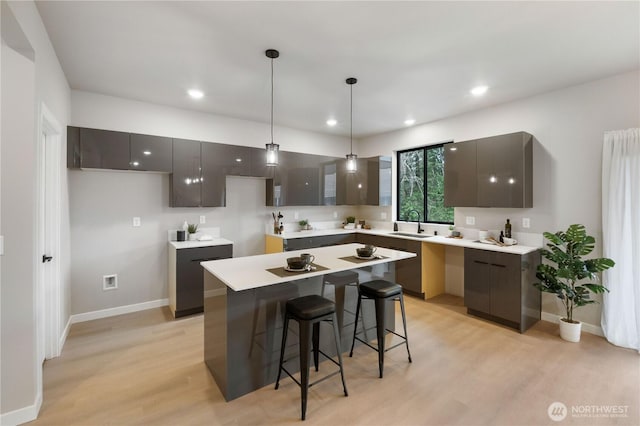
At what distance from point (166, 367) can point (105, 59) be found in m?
2.84

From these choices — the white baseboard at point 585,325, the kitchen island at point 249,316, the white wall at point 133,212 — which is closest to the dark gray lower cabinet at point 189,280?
the white wall at point 133,212

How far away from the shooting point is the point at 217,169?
160 inches

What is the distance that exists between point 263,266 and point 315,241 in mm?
2303

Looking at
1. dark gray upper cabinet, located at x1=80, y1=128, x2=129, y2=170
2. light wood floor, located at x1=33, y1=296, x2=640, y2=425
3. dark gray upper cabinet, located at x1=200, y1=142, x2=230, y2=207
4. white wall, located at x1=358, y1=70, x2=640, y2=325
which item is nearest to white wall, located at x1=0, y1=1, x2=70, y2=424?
light wood floor, located at x1=33, y1=296, x2=640, y2=425

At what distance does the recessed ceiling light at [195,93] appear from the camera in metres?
3.40

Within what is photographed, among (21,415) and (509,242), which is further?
(509,242)

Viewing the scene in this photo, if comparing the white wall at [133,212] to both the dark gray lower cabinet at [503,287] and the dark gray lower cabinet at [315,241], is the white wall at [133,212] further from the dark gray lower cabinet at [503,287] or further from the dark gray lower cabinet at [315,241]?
the dark gray lower cabinet at [503,287]

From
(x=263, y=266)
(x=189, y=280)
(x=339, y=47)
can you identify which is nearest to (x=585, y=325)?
(x=263, y=266)

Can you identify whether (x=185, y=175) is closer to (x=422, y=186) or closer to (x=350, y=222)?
(x=350, y=222)

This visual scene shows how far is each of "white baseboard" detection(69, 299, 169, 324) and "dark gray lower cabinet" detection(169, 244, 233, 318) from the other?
15.7 inches

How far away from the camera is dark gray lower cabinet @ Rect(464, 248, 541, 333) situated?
318 centimetres

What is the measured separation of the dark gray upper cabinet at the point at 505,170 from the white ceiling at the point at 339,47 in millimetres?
579

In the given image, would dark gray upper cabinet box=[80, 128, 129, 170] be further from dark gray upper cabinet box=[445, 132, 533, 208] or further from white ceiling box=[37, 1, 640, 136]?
dark gray upper cabinet box=[445, 132, 533, 208]

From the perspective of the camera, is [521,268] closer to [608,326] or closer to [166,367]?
[608,326]
